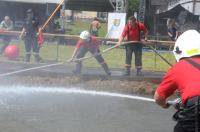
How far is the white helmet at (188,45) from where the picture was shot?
3.80 metres

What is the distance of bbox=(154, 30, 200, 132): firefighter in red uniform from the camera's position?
3621 millimetres

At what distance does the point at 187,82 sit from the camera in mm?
3676

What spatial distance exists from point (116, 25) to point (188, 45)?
75.3 ft

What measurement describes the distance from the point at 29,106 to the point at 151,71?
742cm

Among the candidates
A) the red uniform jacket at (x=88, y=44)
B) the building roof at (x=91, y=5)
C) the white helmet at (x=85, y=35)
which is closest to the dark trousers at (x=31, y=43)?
the red uniform jacket at (x=88, y=44)

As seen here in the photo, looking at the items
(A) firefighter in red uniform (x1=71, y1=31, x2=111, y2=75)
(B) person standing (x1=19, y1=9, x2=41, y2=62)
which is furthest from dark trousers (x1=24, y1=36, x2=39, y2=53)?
(A) firefighter in red uniform (x1=71, y1=31, x2=111, y2=75)

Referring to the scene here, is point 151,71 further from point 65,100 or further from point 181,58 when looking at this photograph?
point 181,58

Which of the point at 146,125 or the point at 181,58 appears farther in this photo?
the point at 146,125

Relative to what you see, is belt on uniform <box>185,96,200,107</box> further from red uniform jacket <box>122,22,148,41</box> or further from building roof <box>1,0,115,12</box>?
building roof <box>1,0,115,12</box>

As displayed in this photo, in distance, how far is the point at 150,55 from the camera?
70.0 ft

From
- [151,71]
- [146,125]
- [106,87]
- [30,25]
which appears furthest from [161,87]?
[30,25]

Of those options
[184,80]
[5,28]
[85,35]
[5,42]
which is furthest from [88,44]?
[184,80]

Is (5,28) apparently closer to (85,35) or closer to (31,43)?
(31,43)

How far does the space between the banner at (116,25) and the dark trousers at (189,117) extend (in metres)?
22.8
